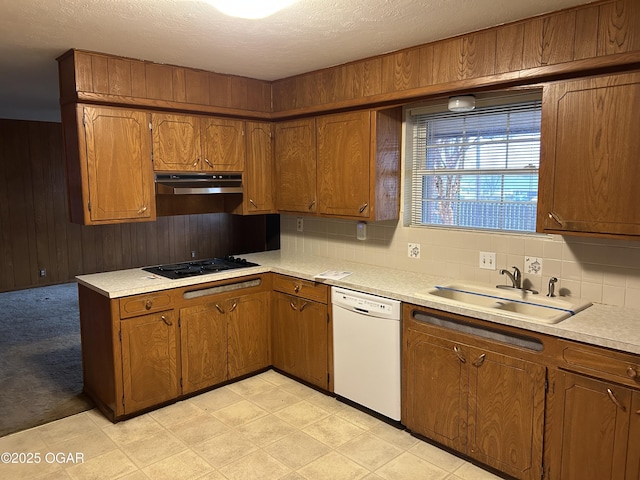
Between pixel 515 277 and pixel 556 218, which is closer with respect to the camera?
pixel 556 218

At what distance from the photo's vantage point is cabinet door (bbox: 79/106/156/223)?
3.12 m

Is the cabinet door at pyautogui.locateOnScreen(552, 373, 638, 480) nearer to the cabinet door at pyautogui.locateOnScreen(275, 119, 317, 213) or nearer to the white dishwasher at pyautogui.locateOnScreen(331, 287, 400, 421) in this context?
the white dishwasher at pyautogui.locateOnScreen(331, 287, 400, 421)

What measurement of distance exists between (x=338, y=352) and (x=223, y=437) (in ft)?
3.06

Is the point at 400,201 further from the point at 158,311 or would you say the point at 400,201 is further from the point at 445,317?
the point at 158,311

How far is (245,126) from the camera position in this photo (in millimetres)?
3936

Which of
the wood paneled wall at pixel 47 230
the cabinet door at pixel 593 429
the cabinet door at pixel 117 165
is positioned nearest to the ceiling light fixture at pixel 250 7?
the cabinet door at pixel 117 165

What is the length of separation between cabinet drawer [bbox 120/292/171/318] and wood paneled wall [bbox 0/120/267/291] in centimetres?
442

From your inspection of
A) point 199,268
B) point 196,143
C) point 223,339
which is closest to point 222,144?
point 196,143

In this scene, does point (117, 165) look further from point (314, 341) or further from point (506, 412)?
point (506, 412)

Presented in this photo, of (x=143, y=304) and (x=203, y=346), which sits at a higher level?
(x=143, y=304)

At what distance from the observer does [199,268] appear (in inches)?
144

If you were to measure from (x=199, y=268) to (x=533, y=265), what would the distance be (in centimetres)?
237

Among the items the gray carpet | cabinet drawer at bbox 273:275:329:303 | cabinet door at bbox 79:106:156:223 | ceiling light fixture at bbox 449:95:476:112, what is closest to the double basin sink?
cabinet drawer at bbox 273:275:329:303

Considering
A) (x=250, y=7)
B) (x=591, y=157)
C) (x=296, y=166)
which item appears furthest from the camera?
(x=296, y=166)
